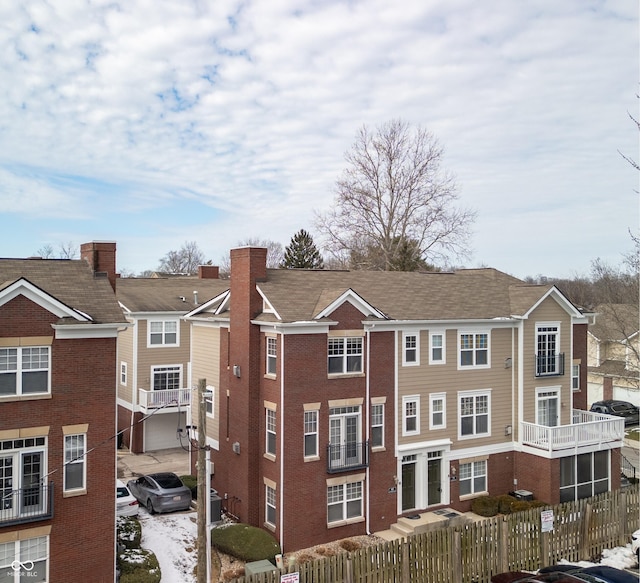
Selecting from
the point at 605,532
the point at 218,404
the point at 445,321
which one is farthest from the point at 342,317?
the point at 605,532

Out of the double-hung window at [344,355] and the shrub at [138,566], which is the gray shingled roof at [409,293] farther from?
the shrub at [138,566]

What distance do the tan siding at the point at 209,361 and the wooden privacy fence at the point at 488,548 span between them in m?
11.4

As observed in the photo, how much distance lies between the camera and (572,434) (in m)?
26.7

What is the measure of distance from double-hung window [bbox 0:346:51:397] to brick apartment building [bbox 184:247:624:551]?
790cm

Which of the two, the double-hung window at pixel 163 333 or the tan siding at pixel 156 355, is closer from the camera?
the tan siding at pixel 156 355

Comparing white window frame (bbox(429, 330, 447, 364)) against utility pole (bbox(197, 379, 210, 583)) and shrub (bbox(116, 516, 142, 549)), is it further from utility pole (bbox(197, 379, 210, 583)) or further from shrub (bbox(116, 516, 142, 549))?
utility pole (bbox(197, 379, 210, 583))

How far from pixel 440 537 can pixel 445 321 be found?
9767mm

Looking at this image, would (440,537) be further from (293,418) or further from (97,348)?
(97,348)

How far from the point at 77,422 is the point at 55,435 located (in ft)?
2.18

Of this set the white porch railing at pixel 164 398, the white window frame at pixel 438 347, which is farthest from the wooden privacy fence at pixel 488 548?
the white porch railing at pixel 164 398

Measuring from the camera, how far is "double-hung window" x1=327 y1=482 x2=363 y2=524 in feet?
75.6

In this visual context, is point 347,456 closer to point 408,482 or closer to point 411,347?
point 408,482

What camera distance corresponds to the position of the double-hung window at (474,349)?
2672cm

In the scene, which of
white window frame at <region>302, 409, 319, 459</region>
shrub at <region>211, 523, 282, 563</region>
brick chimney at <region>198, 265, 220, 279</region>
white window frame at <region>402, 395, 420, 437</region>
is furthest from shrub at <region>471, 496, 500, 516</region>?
brick chimney at <region>198, 265, 220, 279</region>
